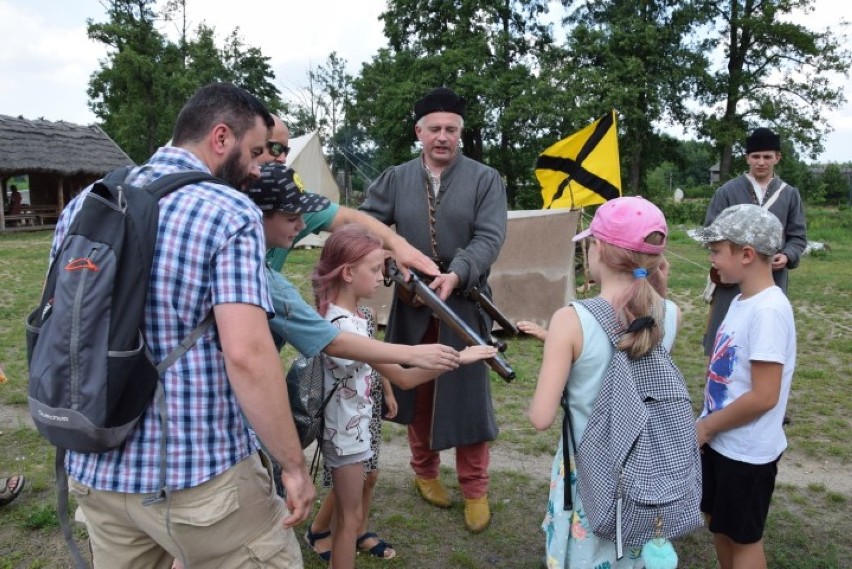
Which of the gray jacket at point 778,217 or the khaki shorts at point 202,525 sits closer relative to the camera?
the khaki shorts at point 202,525

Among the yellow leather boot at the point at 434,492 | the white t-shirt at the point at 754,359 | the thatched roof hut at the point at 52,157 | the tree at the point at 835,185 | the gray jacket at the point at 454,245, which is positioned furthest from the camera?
the tree at the point at 835,185

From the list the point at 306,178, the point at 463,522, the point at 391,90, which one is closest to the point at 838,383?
the point at 463,522

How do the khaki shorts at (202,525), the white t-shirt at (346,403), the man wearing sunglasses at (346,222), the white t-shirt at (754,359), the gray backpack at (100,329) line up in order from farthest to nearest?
the man wearing sunglasses at (346,222) → the white t-shirt at (346,403) → the white t-shirt at (754,359) → the khaki shorts at (202,525) → the gray backpack at (100,329)

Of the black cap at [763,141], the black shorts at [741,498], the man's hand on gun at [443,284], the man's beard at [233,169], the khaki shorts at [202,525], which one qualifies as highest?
the black cap at [763,141]

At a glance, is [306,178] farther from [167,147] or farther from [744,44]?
[744,44]

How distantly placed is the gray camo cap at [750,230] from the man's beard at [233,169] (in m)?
1.62

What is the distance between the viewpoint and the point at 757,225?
2297 millimetres

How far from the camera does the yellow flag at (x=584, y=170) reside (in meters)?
8.29

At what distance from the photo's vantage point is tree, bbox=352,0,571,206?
28.0 m

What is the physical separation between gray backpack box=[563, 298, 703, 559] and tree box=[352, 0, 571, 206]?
84.4ft

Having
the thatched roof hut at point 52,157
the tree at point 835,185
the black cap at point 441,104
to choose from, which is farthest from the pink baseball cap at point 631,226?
the tree at point 835,185

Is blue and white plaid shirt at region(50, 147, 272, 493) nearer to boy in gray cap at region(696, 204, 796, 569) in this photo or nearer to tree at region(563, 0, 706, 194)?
boy in gray cap at region(696, 204, 796, 569)

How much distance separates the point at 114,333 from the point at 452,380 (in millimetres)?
2277

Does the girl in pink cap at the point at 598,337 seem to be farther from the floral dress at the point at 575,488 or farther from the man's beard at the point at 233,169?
the man's beard at the point at 233,169
